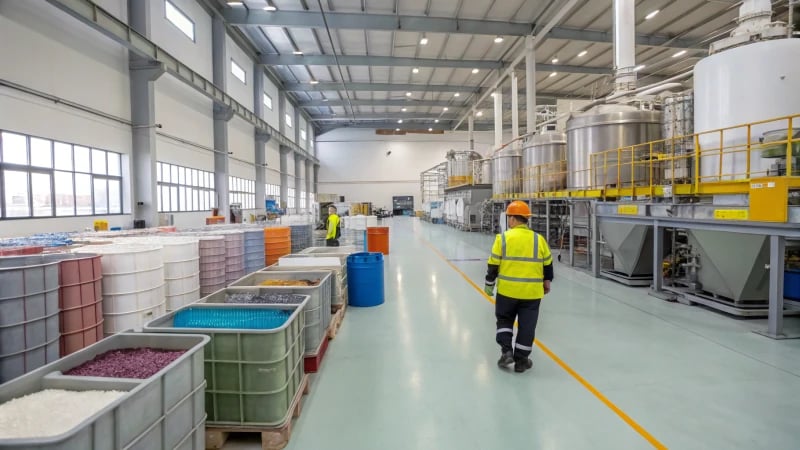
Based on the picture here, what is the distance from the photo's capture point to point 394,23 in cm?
1611

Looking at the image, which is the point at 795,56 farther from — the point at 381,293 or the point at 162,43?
the point at 162,43

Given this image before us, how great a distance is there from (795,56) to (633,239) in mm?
3706

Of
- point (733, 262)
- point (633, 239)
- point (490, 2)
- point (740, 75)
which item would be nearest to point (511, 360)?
point (733, 262)

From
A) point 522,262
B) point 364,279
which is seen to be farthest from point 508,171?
point 522,262

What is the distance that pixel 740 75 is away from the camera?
5934 mm

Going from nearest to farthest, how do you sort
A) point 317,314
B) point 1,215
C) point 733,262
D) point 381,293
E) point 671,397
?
1. point 671,397
2. point 317,314
3. point 733,262
4. point 381,293
5. point 1,215

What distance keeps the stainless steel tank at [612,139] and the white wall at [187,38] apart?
505 inches

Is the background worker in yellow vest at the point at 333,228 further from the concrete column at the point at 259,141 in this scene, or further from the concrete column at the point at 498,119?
the concrete column at the point at 498,119

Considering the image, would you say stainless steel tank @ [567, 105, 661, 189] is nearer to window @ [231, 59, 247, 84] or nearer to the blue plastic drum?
the blue plastic drum

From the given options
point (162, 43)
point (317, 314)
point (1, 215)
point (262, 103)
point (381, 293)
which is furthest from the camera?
point (262, 103)

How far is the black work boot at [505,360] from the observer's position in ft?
13.6

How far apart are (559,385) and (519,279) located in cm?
111

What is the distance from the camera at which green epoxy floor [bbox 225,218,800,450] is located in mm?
2975

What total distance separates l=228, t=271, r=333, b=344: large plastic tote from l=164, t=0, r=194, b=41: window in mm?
12273
